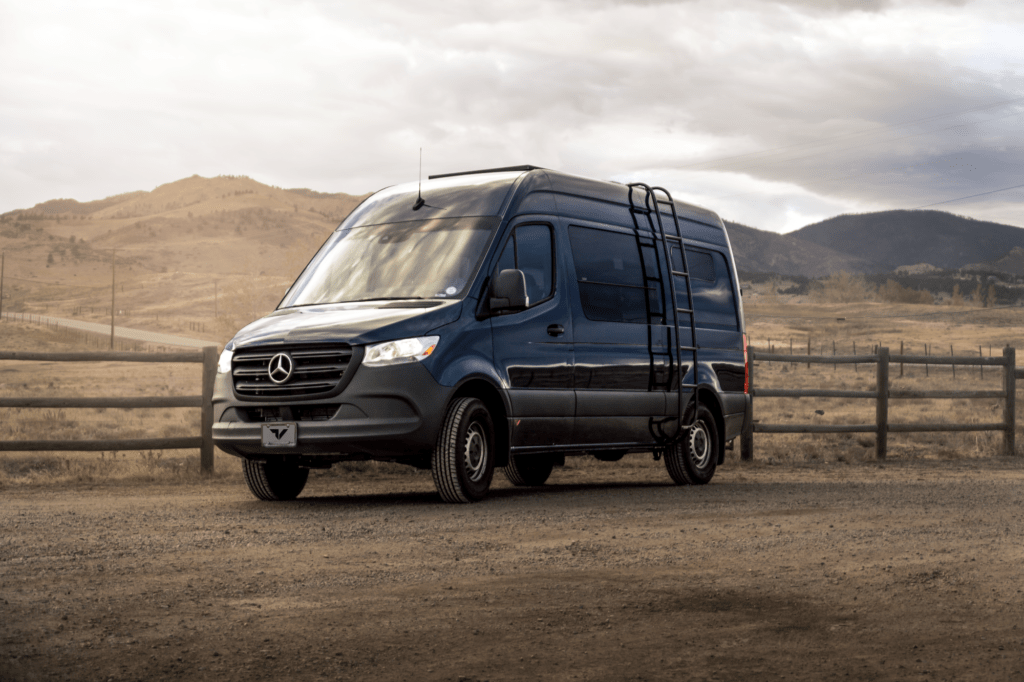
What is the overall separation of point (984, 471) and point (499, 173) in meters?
7.57

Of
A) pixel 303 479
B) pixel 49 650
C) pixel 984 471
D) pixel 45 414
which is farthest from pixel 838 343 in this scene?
pixel 49 650

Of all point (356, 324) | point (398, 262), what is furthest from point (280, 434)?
point (398, 262)

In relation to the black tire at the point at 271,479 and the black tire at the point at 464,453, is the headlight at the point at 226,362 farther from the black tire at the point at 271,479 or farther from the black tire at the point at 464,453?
the black tire at the point at 464,453

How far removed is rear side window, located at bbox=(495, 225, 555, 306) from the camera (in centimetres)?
984

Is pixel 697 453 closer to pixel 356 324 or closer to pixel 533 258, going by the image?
pixel 533 258

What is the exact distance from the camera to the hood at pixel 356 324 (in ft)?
28.7

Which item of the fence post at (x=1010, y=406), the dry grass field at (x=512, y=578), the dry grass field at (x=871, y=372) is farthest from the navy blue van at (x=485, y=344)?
the fence post at (x=1010, y=406)

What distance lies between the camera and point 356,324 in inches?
349

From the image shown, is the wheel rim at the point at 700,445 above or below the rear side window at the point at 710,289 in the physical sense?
below

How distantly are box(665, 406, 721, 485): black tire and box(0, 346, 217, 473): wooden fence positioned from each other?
4521mm

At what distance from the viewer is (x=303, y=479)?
33.7 ft

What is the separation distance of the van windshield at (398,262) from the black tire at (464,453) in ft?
3.14

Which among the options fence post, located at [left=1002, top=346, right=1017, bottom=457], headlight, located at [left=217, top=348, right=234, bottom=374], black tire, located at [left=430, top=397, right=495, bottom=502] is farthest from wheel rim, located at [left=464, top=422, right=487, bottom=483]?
fence post, located at [left=1002, top=346, right=1017, bottom=457]

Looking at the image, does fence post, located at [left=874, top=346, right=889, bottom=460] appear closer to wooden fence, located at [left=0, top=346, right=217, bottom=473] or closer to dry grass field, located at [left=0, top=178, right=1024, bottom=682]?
dry grass field, located at [left=0, top=178, right=1024, bottom=682]
